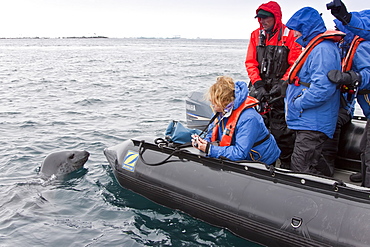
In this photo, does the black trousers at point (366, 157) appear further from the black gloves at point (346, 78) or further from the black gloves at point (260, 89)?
the black gloves at point (260, 89)

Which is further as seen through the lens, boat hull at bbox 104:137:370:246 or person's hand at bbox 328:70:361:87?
person's hand at bbox 328:70:361:87

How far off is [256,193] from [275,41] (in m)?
1.99

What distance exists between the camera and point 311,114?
384cm

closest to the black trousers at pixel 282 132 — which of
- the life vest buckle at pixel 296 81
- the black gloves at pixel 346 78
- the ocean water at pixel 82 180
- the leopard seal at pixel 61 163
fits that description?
the life vest buckle at pixel 296 81

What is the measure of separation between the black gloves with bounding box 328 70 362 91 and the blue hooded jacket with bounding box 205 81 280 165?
752 mm

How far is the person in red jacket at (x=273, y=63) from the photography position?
4660mm

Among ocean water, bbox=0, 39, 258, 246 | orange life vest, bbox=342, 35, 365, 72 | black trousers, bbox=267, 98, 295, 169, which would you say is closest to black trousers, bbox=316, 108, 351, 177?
black trousers, bbox=267, 98, 295, 169

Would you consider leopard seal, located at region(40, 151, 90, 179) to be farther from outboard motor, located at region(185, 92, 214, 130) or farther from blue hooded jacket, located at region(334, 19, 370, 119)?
blue hooded jacket, located at region(334, 19, 370, 119)

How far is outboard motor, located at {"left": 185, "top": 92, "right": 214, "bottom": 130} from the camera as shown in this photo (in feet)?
20.4

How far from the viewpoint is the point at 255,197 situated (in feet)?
12.0

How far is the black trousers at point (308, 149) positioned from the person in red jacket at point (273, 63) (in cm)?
72

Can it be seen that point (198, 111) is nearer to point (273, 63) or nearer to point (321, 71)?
point (273, 63)

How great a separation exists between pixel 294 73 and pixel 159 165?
1.76 meters

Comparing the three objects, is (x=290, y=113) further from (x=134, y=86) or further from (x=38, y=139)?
(x=134, y=86)
